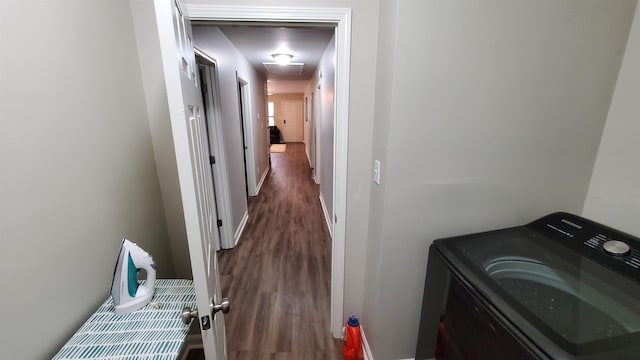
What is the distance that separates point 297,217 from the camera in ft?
12.7

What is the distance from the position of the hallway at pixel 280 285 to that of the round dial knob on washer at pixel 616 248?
1.49 metres

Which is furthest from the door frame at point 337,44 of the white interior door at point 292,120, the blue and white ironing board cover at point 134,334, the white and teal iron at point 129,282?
the white interior door at point 292,120

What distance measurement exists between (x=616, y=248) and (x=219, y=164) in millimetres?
2764

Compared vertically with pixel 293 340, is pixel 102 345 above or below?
above

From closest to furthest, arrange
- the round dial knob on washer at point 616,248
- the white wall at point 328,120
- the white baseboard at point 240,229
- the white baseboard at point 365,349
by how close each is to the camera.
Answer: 1. the round dial knob on washer at point 616,248
2. the white baseboard at point 365,349
3. the white baseboard at point 240,229
4. the white wall at point 328,120

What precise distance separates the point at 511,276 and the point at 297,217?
307 centimetres

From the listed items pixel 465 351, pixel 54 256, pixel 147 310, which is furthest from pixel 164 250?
pixel 465 351

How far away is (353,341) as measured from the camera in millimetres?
1672

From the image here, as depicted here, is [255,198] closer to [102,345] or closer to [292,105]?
[102,345]

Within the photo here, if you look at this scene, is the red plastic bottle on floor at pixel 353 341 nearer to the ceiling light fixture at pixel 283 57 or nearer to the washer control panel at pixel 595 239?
the washer control panel at pixel 595 239

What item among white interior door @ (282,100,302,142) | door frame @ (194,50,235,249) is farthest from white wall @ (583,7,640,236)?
white interior door @ (282,100,302,142)

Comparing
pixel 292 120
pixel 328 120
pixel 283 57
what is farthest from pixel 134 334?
pixel 292 120

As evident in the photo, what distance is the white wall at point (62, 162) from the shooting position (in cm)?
75

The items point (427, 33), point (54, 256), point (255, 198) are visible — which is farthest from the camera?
point (255, 198)
